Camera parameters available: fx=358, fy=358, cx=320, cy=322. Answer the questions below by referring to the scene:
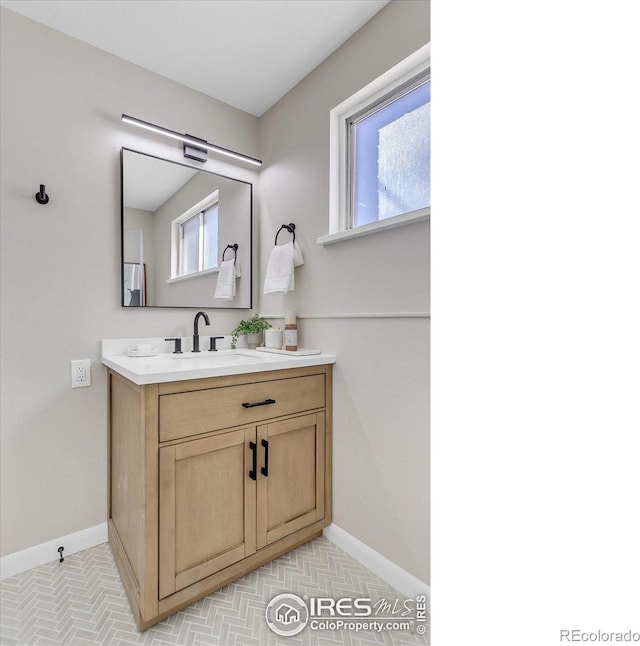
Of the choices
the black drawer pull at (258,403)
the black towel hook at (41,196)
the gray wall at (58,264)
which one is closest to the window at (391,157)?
the black drawer pull at (258,403)

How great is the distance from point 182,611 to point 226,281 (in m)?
1.54

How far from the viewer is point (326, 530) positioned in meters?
1.74

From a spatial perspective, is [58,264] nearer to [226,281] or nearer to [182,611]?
[226,281]

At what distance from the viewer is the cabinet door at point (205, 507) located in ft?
4.12

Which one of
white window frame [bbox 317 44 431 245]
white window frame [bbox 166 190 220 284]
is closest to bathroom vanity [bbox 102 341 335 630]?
white window frame [bbox 166 190 220 284]

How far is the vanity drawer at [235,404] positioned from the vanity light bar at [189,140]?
1397 millimetres

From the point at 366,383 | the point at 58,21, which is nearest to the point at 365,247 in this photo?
the point at 366,383
